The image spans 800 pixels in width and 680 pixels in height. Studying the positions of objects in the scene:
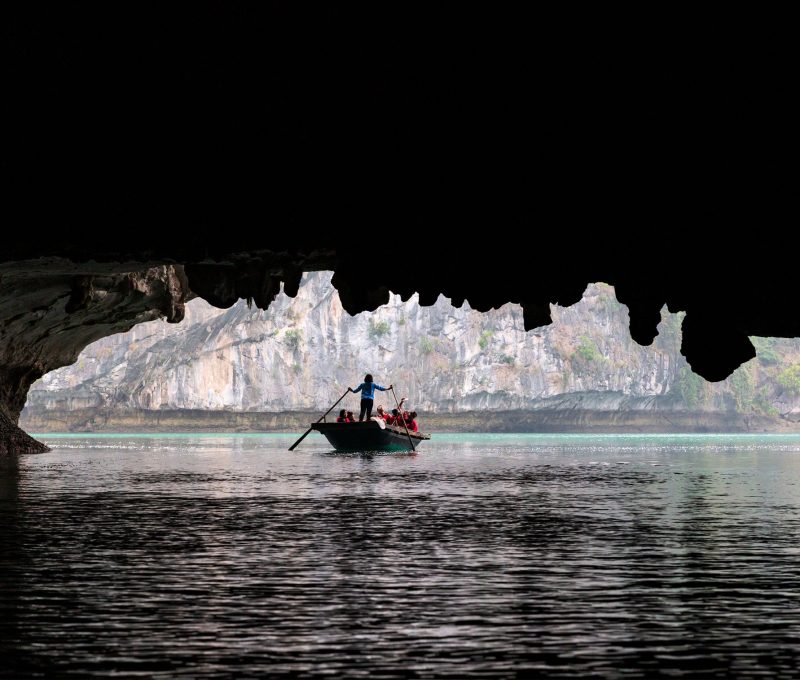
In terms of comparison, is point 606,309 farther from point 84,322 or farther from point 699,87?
point 699,87

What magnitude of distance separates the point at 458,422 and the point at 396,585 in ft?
553

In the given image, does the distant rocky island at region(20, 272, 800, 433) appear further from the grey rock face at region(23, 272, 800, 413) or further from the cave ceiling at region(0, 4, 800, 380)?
the cave ceiling at region(0, 4, 800, 380)

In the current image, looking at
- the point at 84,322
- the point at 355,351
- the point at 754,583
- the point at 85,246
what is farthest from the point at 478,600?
the point at 355,351

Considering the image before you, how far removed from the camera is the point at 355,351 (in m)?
177

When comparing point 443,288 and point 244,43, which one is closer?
point 244,43

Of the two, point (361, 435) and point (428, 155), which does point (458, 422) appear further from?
point (428, 155)

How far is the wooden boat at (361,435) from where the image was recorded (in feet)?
183

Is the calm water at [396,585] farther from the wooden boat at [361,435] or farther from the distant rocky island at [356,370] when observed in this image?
the distant rocky island at [356,370]

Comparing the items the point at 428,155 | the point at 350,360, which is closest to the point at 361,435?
the point at 428,155

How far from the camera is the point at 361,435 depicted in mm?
56500

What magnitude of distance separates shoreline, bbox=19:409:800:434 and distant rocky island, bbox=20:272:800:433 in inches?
7.4

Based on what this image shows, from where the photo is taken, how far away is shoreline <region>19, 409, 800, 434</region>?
172875 millimetres

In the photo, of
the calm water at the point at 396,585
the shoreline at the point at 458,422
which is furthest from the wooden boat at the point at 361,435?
the shoreline at the point at 458,422

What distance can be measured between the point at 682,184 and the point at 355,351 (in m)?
159
